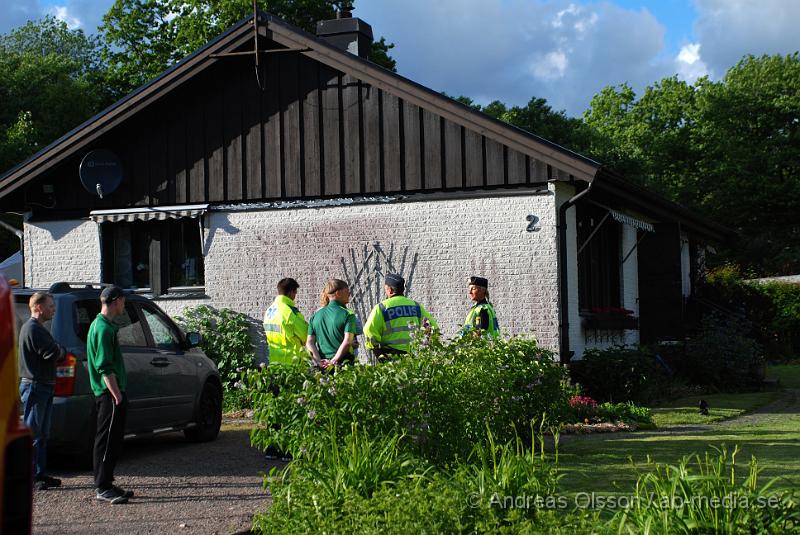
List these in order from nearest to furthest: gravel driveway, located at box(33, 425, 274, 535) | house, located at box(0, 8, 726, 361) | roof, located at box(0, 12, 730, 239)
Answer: gravel driveway, located at box(33, 425, 274, 535) → roof, located at box(0, 12, 730, 239) → house, located at box(0, 8, 726, 361)

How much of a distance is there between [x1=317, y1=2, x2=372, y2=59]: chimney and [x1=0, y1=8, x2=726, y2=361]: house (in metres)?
0.08

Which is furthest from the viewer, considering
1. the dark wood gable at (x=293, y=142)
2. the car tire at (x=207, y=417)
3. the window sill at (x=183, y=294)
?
the window sill at (x=183, y=294)

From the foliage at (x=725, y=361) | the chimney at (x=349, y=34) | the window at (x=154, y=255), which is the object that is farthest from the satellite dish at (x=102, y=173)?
the foliage at (x=725, y=361)

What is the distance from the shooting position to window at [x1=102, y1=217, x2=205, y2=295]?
57.9 ft

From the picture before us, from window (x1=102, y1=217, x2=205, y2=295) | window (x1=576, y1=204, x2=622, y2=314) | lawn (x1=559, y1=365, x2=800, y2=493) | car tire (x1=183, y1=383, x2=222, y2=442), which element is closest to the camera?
lawn (x1=559, y1=365, x2=800, y2=493)

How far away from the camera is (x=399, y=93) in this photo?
53.1ft

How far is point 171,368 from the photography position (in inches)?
439

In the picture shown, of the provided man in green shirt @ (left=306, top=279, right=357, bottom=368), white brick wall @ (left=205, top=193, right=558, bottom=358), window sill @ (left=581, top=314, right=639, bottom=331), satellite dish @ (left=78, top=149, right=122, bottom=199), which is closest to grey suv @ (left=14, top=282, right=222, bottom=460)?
man in green shirt @ (left=306, top=279, right=357, bottom=368)

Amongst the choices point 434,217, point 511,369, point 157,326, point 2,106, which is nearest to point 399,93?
point 434,217

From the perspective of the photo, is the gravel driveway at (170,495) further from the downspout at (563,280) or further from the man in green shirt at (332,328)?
the downspout at (563,280)

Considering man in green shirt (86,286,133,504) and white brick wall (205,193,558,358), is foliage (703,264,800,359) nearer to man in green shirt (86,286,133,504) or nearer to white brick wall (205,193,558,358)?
white brick wall (205,193,558,358)

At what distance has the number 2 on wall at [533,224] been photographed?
1543cm

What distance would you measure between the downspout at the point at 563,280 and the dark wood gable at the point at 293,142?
20.8 inches

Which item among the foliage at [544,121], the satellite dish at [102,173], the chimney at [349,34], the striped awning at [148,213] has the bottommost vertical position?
the striped awning at [148,213]
